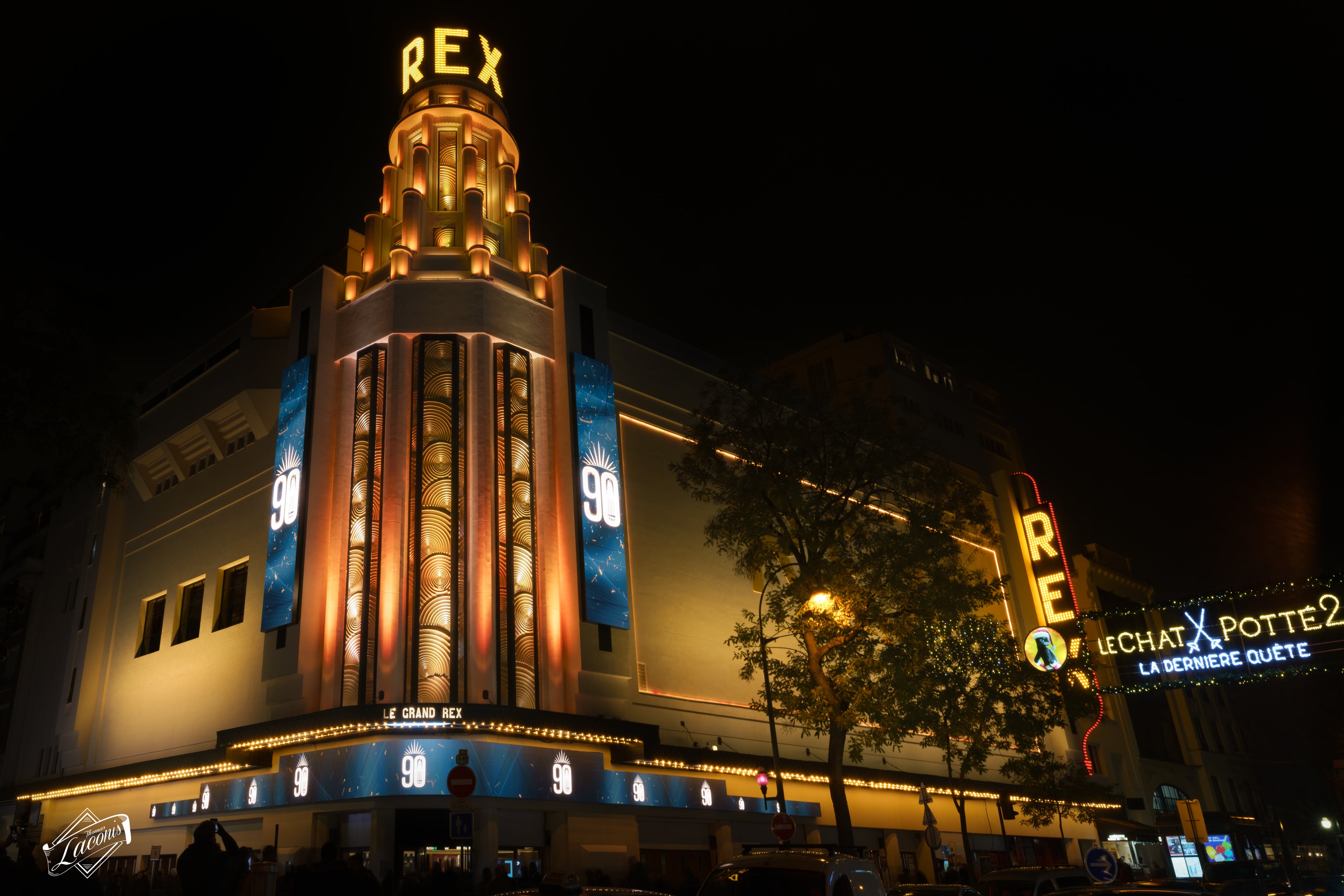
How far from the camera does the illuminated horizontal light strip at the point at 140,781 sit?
27.1 metres

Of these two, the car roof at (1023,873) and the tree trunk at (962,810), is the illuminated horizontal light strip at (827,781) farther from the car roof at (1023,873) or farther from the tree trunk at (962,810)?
the car roof at (1023,873)

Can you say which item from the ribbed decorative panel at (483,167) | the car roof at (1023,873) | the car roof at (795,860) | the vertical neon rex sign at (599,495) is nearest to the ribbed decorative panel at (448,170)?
the ribbed decorative panel at (483,167)

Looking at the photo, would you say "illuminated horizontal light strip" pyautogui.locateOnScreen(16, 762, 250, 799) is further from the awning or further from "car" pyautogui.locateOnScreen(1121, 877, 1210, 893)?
the awning

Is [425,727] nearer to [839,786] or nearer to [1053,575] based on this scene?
Answer: [839,786]

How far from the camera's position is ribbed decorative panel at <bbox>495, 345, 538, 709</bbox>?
25625 mm

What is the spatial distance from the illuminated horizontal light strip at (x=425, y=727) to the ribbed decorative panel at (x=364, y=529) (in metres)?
1.22

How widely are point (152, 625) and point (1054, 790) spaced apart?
115ft

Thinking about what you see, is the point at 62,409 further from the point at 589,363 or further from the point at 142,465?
the point at 142,465

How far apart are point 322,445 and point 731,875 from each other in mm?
22420

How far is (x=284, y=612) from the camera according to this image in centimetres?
2617

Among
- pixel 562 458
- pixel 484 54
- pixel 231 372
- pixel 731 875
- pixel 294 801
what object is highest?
pixel 484 54

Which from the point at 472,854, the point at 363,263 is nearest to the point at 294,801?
the point at 472,854

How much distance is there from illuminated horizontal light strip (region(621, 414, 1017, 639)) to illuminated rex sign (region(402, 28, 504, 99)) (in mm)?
14631

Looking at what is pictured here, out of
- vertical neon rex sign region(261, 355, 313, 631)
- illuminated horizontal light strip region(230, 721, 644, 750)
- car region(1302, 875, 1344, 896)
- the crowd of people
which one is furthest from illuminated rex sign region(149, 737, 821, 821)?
car region(1302, 875, 1344, 896)
